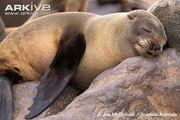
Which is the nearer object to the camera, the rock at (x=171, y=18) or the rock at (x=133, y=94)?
the rock at (x=133, y=94)

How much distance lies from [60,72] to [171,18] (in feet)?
3.66

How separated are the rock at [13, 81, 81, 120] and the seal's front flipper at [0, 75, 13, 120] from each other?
0.17 ft

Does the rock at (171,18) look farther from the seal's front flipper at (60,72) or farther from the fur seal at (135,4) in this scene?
the fur seal at (135,4)

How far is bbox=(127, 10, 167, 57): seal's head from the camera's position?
400 centimetres

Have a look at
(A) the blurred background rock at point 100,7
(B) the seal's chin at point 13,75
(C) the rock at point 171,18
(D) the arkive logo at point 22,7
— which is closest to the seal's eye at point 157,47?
(C) the rock at point 171,18

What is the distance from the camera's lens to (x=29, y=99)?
4.34 metres

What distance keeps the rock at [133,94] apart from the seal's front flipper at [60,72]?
30 cm

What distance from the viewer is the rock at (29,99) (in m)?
4.11

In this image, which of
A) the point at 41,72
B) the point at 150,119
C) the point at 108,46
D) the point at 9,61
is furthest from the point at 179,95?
the point at 9,61

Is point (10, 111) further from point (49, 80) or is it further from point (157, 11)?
point (157, 11)

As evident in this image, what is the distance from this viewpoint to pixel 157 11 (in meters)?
4.48

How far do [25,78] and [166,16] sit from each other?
1.49 metres

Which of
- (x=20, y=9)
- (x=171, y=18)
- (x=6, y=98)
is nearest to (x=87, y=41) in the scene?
(x=171, y=18)

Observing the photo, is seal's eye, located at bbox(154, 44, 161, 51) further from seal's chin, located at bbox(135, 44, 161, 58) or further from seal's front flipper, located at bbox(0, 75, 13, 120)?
seal's front flipper, located at bbox(0, 75, 13, 120)
